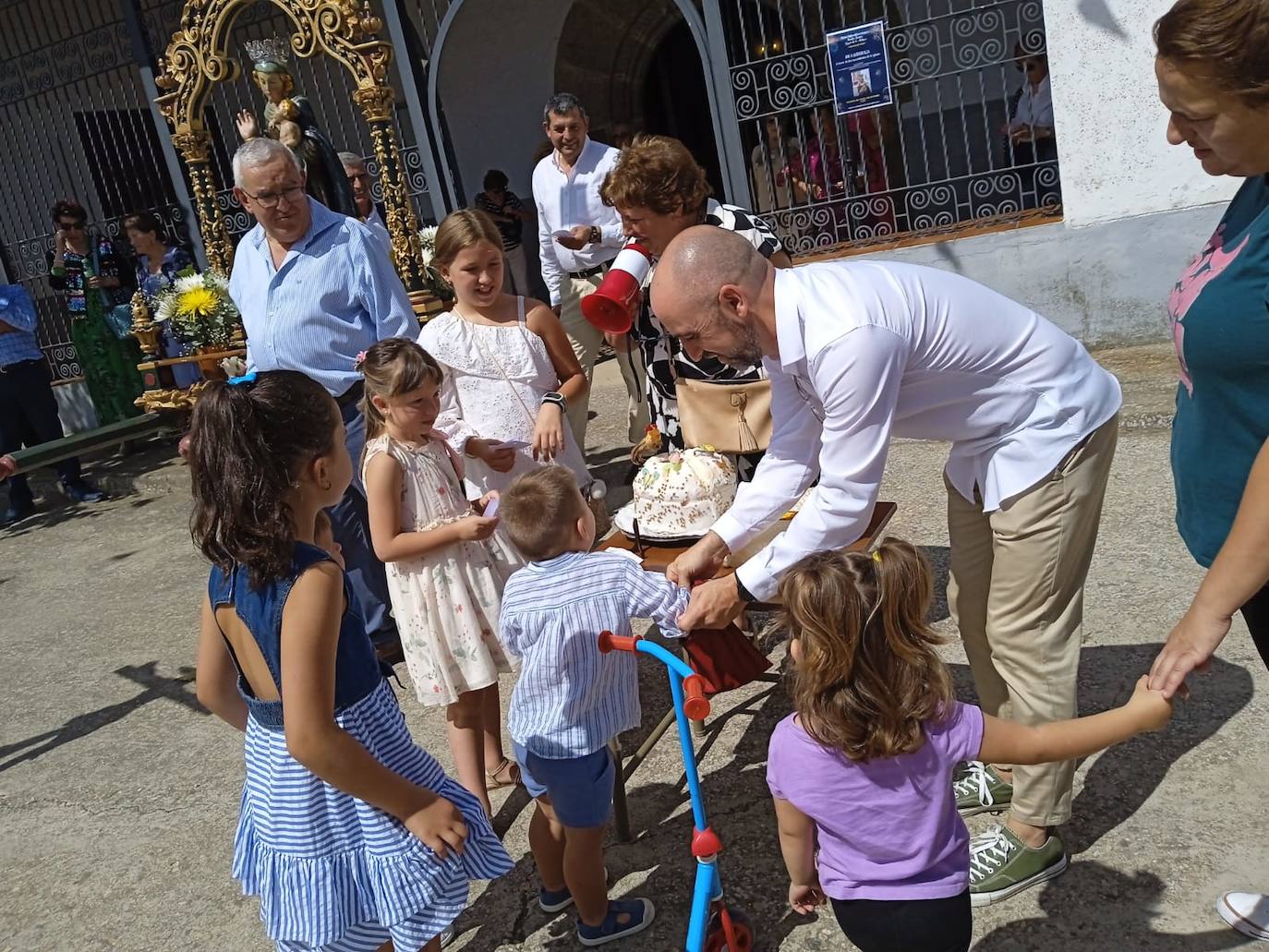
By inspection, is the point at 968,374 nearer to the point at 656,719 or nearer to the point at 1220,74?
the point at 1220,74

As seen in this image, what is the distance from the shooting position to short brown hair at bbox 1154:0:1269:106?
163cm

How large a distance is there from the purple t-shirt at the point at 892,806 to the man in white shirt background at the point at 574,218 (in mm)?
4119

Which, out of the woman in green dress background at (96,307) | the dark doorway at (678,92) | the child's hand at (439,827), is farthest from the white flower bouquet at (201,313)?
the child's hand at (439,827)

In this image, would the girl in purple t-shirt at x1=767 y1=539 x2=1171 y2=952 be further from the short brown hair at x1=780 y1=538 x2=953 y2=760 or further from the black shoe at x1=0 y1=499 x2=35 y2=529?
the black shoe at x1=0 y1=499 x2=35 y2=529

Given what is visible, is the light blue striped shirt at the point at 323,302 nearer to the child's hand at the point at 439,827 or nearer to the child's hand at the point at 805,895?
the child's hand at the point at 439,827

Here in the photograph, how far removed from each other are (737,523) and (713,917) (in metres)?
0.92

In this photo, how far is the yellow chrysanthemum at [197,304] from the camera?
718 centimetres

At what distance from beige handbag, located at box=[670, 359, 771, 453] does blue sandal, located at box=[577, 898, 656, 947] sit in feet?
4.74

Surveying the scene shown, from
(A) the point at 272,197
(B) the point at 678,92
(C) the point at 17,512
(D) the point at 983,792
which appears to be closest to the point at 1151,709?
(D) the point at 983,792

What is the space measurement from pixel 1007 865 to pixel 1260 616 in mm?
854

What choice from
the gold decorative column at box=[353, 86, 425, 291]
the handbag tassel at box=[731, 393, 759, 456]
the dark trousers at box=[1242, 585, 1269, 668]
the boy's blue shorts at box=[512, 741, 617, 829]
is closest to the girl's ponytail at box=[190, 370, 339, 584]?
the boy's blue shorts at box=[512, 741, 617, 829]

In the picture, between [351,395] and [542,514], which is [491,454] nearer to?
[351,395]

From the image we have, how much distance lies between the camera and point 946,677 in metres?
1.79

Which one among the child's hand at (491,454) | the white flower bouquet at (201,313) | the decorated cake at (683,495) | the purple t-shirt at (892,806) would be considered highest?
the white flower bouquet at (201,313)
